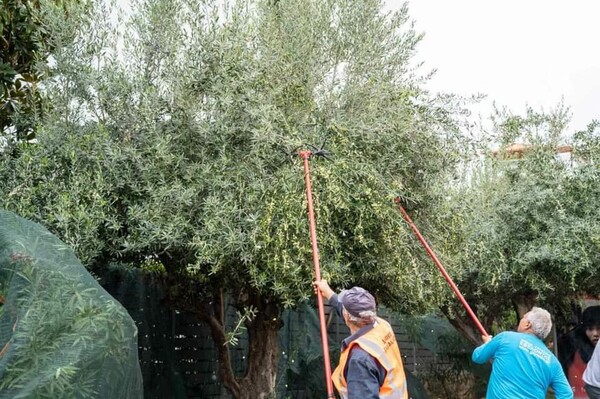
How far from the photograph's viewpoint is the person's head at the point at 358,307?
502cm

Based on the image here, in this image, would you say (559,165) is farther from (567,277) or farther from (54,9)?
(54,9)

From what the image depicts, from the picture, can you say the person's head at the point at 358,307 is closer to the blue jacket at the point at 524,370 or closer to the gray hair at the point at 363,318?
the gray hair at the point at 363,318

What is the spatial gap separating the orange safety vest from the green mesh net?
60.9 inches

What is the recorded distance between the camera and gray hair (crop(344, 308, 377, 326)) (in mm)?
5027

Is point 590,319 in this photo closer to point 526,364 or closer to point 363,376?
point 526,364

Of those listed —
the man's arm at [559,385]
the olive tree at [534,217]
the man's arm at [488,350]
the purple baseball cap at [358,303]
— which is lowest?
the man's arm at [559,385]

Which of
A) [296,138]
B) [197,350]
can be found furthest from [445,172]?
[197,350]

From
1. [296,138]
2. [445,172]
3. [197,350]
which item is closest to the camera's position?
[296,138]

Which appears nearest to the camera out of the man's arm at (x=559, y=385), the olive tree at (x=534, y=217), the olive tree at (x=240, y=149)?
the man's arm at (x=559, y=385)

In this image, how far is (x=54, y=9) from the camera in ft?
25.5

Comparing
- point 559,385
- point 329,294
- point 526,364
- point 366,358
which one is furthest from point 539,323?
point 366,358

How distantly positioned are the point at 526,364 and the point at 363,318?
148 centimetres

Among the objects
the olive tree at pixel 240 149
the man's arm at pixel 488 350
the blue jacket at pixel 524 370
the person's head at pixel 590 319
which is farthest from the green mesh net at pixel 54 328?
the person's head at pixel 590 319

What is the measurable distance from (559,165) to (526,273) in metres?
1.71
